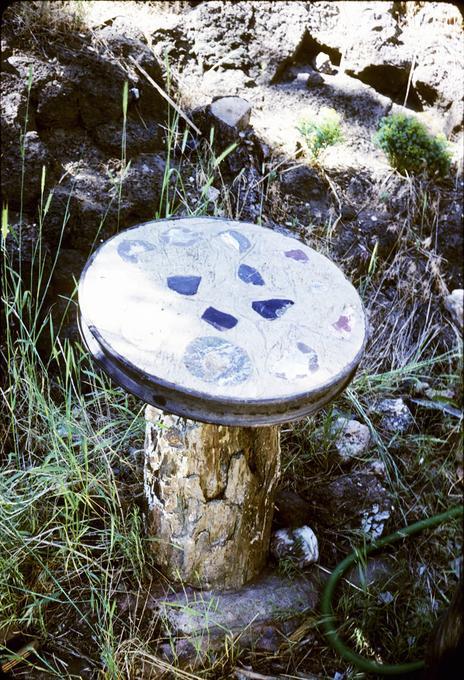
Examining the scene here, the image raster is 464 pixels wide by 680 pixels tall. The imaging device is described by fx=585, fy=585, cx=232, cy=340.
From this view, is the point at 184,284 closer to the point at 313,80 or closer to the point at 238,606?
the point at 238,606

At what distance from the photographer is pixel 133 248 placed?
1673 millimetres

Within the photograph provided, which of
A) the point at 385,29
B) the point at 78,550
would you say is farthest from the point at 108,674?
the point at 385,29

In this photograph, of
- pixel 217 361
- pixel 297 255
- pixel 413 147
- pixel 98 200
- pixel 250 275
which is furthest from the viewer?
pixel 413 147

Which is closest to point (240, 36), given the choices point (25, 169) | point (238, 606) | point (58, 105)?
point (58, 105)

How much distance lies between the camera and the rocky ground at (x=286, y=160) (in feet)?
7.55

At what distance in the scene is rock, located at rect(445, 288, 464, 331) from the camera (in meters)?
2.89

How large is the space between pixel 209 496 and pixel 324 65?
2.94m

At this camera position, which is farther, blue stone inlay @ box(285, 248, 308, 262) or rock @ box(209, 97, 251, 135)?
rock @ box(209, 97, 251, 135)

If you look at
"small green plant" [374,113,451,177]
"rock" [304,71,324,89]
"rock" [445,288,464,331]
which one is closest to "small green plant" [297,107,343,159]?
"small green plant" [374,113,451,177]

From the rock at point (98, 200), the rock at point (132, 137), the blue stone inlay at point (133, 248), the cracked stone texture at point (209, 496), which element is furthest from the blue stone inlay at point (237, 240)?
the rock at point (132, 137)

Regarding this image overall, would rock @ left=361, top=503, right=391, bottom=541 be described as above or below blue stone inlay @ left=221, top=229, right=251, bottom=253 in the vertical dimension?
below

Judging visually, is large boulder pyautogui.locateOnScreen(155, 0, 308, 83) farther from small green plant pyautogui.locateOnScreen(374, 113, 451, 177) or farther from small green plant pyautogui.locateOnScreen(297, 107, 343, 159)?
small green plant pyautogui.locateOnScreen(374, 113, 451, 177)

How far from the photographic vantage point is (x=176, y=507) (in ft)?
5.64

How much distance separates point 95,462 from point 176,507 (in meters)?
0.46
